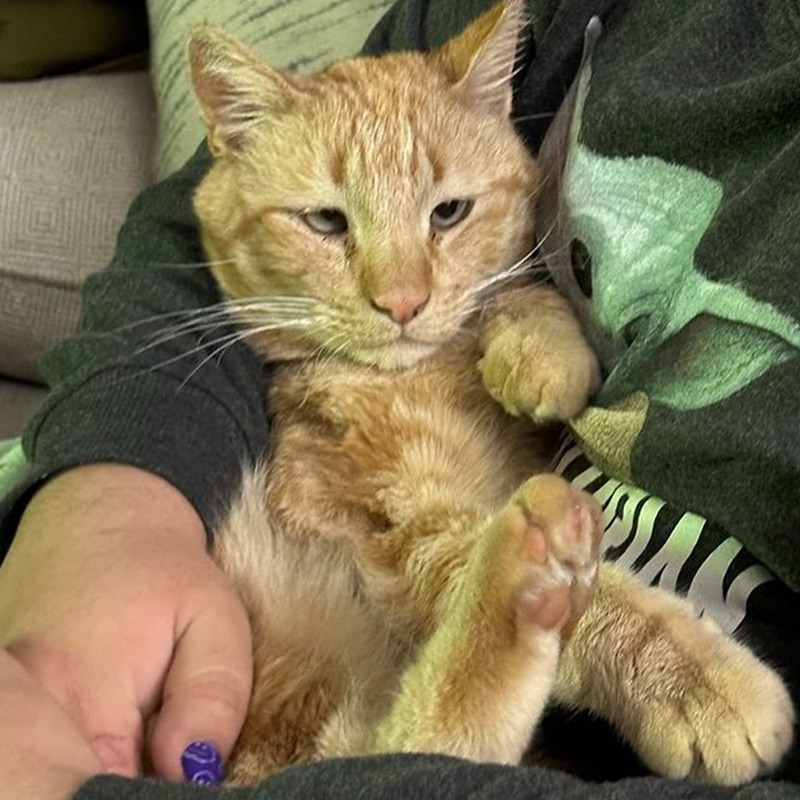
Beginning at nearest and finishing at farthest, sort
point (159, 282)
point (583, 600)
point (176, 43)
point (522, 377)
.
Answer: point (583, 600)
point (522, 377)
point (159, 282)
point (176, 43)

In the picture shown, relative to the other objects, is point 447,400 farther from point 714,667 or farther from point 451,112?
point 714,667

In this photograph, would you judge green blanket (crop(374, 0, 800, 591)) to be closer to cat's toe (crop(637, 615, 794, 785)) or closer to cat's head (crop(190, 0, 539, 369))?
cat's toe (crop(637, 615, 794, 785))

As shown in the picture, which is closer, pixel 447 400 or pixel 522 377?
pixel 522 377

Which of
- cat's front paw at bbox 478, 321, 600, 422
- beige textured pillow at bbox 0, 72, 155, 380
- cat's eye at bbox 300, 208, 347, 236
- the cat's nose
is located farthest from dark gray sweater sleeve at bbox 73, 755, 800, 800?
beige textured pillow at bbox 0, 72, 155, 380

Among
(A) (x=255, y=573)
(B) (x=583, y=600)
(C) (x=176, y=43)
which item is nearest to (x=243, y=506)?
(A) (x=255, y=573)

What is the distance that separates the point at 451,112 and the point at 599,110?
0.97 ft

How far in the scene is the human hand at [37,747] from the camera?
61 centimetres

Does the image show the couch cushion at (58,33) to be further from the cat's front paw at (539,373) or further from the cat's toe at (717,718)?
the cat's toe at (717,718)

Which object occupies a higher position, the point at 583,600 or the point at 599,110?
the point at 599,110

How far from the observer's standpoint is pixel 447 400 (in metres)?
1.07

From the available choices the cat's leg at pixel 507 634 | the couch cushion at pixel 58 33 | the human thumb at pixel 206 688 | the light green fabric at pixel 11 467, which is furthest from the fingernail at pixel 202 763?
the couch cushion at pixel 58 33

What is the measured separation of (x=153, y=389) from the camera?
42.1 inches

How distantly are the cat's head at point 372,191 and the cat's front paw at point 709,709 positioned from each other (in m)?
0.43

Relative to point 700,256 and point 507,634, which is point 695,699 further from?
point 700,256
